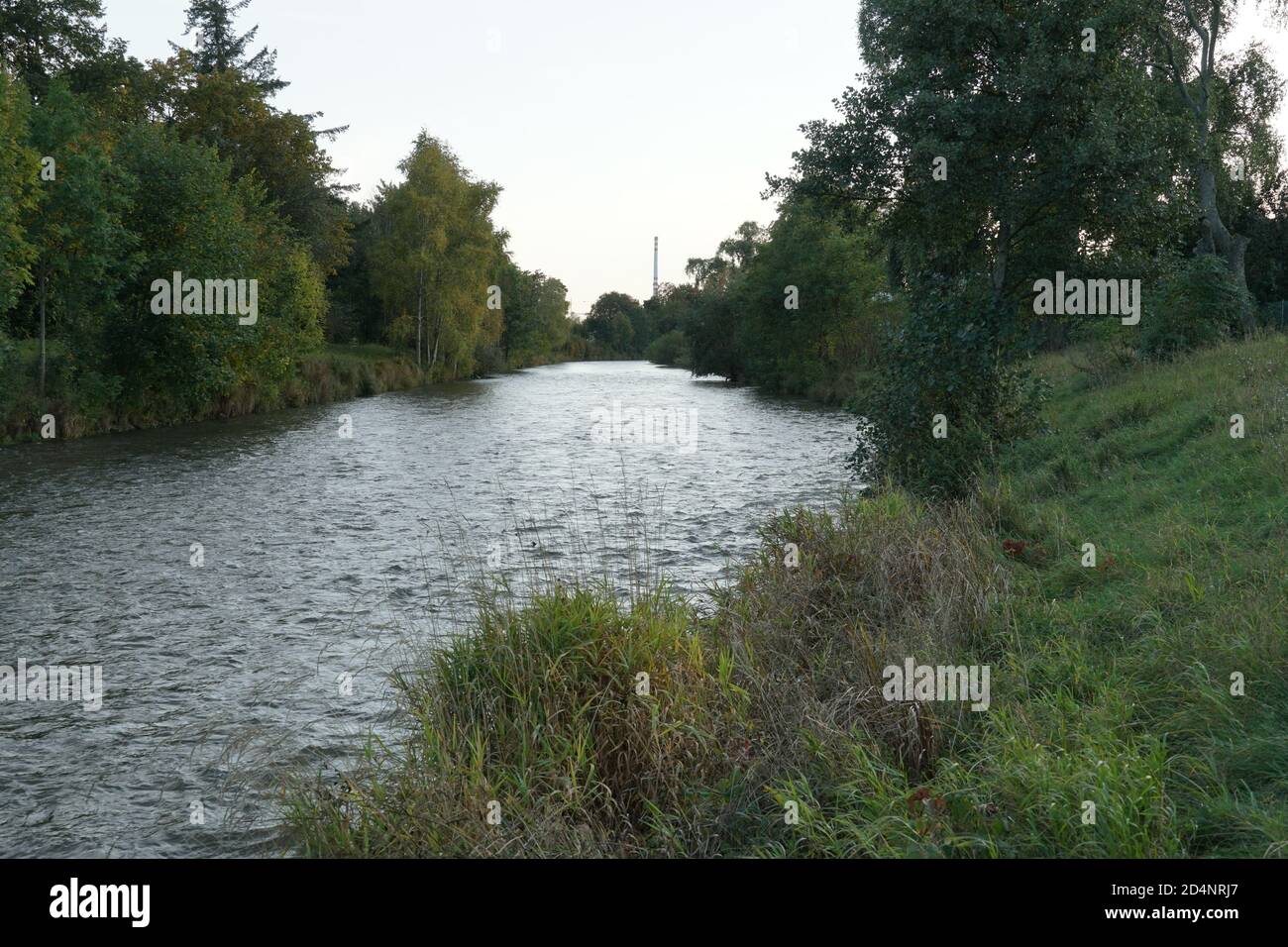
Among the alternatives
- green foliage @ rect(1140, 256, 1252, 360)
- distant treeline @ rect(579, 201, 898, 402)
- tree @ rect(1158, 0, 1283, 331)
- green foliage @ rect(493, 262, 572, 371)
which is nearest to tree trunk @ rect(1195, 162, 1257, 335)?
tree @ rect(1158, 0, 1283, 331)

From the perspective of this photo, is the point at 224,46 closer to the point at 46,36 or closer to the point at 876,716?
the point at 46,36

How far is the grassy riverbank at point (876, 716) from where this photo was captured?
4.92 meters

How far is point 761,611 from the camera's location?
8836 millimetres

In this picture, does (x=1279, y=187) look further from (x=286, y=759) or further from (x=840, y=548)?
(x=286, y=759)

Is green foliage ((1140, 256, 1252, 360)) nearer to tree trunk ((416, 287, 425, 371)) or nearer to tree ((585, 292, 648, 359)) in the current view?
tree trunk ((416, 287, 425, 371))

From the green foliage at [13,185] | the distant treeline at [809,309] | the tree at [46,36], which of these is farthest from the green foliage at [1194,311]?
the tree at [46,36]

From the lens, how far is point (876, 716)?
645cm

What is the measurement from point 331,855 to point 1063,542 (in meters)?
7.88

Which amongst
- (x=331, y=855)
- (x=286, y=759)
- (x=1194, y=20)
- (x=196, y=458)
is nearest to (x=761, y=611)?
(x=286, y=759)

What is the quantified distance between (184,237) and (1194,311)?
2702 cm

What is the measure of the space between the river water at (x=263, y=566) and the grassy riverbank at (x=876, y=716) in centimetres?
117

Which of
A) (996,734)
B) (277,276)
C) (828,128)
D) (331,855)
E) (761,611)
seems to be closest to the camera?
(331,855)

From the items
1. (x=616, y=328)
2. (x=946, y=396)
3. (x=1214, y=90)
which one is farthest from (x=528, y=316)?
(x=616, y=328)

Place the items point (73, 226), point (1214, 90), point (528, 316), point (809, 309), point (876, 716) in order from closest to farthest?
point (876, 716) < point (73, 226) < point (1214, 90) < point (809, 309) < point (528, 316)
